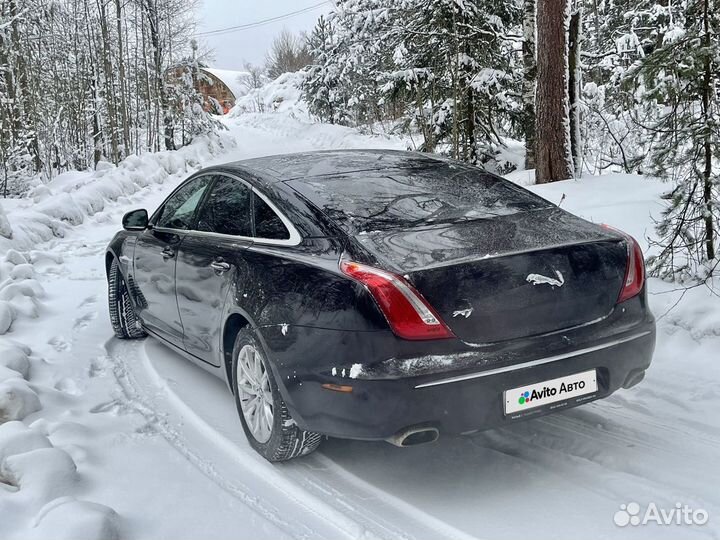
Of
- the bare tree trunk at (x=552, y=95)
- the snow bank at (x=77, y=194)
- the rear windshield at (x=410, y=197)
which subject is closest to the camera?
the rear windshield at (x=410, y=197)

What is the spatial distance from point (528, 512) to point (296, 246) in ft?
5.27

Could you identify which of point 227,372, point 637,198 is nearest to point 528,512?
point 227,372

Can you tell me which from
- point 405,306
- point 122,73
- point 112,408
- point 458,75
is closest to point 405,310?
point 405,306

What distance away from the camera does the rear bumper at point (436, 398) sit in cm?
268

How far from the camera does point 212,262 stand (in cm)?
387

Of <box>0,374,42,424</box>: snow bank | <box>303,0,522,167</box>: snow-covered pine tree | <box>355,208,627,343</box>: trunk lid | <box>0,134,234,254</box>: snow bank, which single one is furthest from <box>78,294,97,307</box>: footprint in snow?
<box>303,0,522,167</box>: snow-covered pine tree

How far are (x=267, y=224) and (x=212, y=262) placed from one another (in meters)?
0.52

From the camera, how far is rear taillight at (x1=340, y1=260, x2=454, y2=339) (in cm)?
268

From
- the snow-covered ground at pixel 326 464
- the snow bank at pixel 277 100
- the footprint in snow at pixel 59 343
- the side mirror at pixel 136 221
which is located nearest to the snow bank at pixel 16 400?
the snow-covered ground at pixel 326 464

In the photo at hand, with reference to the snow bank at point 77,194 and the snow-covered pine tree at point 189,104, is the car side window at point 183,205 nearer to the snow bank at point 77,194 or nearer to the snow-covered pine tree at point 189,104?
the snow bank at point 77,194

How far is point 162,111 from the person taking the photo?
88.8ft

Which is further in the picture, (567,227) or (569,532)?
(567,227)

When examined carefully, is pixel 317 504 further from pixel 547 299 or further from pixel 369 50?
pixel 369 50

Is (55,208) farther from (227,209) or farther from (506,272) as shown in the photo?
(506,272)
